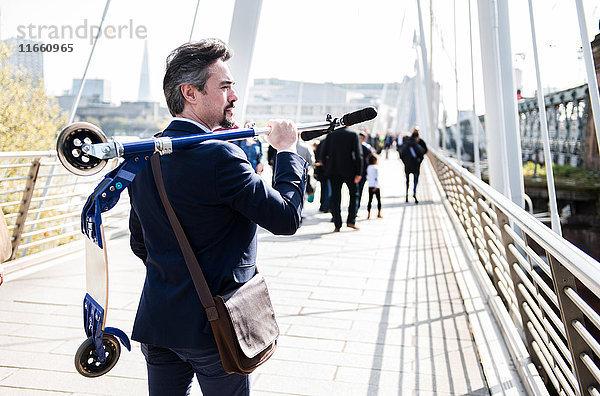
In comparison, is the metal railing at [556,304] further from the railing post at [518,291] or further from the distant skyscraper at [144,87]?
the distant skyscraper at [144,87]

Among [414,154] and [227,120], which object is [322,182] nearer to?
[414,154]

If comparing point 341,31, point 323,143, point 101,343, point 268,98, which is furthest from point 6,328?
point 341,31

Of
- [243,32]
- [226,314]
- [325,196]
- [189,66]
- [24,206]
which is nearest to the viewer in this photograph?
[226,314]

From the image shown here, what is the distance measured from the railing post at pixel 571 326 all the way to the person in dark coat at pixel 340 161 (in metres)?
6.08

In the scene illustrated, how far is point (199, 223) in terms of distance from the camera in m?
1.63

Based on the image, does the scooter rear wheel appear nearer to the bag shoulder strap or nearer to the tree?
the bag shoulder strap

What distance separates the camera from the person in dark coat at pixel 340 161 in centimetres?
845

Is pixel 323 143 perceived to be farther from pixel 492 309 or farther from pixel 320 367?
pixel 320 367

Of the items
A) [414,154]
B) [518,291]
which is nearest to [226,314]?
[518,291]

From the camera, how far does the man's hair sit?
1.70 metres

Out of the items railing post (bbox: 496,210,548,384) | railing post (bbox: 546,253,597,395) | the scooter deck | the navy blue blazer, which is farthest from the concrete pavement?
the navy blue blazer

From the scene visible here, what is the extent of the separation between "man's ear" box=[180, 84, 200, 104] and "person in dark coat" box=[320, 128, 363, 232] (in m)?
6.73

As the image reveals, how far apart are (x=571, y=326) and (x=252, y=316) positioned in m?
1.28

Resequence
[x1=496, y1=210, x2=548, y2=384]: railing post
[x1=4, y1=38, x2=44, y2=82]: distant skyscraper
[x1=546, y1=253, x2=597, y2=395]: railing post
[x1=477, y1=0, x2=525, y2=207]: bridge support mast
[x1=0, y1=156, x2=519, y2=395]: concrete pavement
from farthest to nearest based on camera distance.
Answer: [x1=4, y1=38, x2=44, y2=82]: distant skyscraper → [x1=477, y1=0, x2=525, y2=207]: bridge support mast → [x1=496, y1=210, x2=548, y2=384]: railing post → [x1=0, y1=156, x2=519, y2=395]: concrete pavement → [x1=546, y1=253, x2=597, y2=395]: railing post
